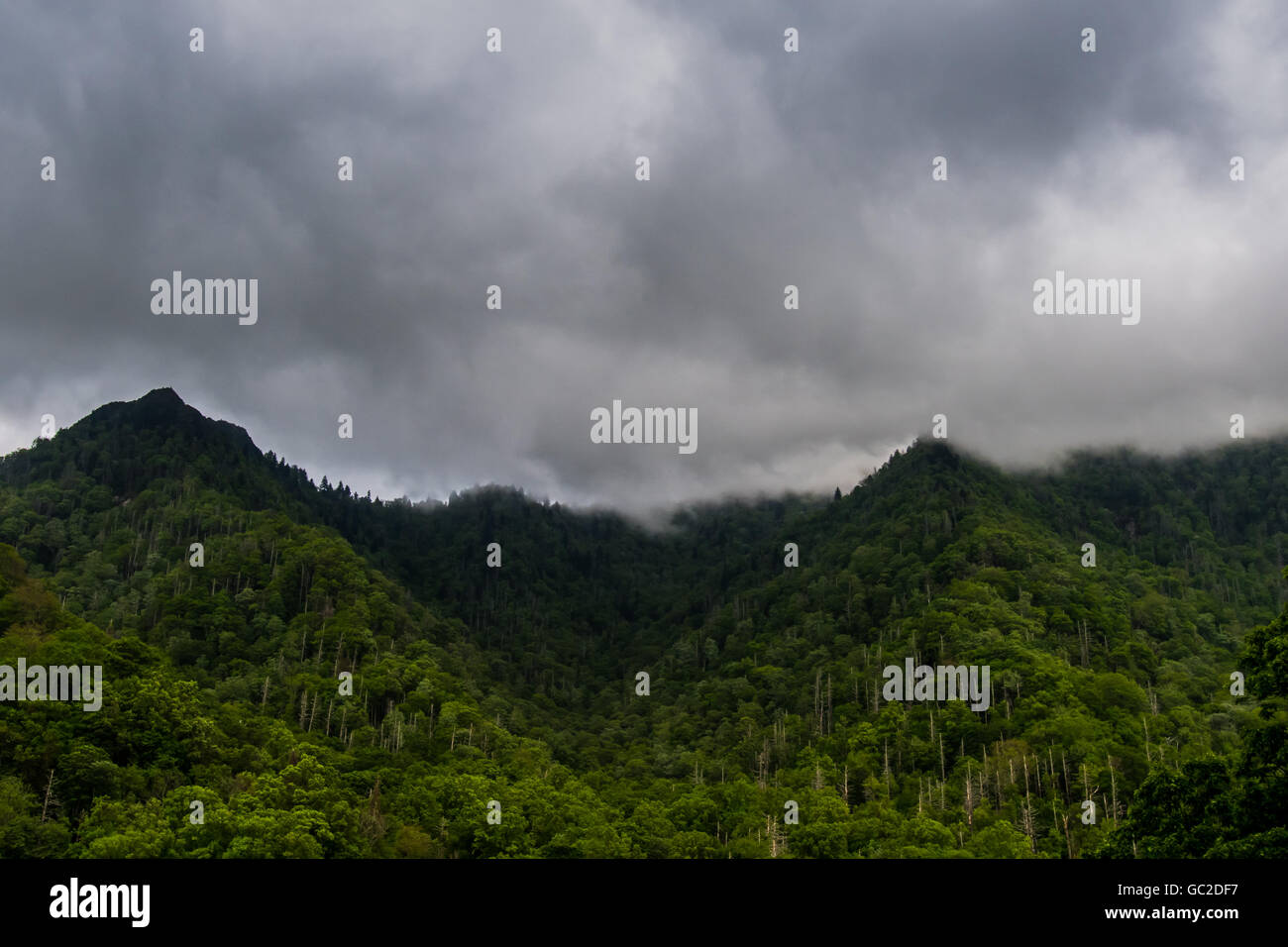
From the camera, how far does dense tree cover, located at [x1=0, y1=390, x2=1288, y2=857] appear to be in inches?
2376

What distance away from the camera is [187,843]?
187 ft

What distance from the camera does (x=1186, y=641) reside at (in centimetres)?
14400

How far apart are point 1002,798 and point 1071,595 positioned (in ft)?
223

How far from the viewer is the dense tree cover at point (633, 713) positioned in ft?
198

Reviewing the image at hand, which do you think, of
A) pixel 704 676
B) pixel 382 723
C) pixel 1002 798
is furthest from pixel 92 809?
pixel 704 676

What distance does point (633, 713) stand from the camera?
177 metres

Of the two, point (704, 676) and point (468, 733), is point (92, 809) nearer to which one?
point (468, 733)
